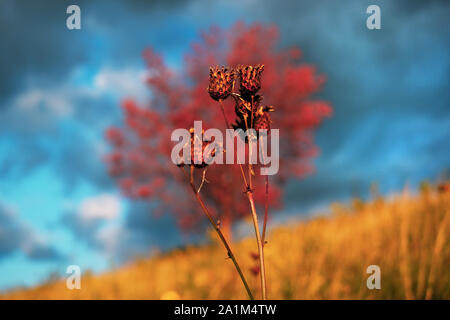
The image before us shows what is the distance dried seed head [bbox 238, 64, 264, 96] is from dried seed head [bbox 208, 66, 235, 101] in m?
0.04

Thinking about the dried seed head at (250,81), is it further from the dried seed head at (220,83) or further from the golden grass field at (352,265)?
the golden grass field at (352,265)

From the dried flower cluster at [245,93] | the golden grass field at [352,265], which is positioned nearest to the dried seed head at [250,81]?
the dried flower cluster at [245,93]

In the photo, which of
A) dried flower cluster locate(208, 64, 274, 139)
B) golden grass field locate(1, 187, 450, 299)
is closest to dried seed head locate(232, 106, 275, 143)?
dried flower cluster locate(208, 64, 274, 139)

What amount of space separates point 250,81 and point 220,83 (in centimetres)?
10

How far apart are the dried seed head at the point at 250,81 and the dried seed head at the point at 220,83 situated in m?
0.04

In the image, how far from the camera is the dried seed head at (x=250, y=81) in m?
1.20

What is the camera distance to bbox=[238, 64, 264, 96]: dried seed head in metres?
1.20

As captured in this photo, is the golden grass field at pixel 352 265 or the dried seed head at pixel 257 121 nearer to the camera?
the dried seed head at pixel 257 121

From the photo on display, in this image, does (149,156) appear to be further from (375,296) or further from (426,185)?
(375,296)

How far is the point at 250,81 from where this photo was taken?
1.20m

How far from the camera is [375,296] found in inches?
133

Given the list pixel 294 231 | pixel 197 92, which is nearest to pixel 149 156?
pixel 197 92

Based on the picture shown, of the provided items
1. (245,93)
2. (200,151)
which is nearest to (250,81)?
(245,93)
